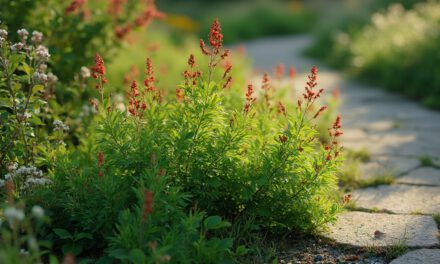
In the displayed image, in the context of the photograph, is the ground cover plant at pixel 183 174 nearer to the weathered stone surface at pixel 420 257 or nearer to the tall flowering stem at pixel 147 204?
the tall flowering stem at pixel 147 204

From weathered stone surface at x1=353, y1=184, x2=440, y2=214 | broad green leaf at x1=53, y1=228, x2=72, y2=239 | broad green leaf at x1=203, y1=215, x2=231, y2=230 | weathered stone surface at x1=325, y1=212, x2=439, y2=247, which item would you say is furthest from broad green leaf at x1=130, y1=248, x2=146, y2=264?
weathered stone surface at x1=353, y1=184, x2=440, y2=214

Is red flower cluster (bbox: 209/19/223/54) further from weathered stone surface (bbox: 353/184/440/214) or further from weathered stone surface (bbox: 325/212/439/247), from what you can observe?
weathered stone surface (bbox: 353/184/440/214)

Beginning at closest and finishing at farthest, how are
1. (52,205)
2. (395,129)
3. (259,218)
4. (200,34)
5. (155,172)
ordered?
(155,172) → (52,205) → (259,218) → (395,129) → (200,34)

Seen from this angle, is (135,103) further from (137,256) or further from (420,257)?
(420,257)

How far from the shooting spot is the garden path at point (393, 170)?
2.82 m

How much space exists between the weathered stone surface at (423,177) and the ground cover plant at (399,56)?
7.42 ft

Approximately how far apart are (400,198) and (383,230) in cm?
58

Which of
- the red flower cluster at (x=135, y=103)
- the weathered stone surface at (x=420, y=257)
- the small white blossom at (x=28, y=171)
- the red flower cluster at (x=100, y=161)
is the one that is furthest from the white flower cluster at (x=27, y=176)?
the weathered stone surface at (x=420, y=257)

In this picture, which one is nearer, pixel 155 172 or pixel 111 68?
pixel 155 172

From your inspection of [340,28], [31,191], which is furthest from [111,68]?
[340,28]

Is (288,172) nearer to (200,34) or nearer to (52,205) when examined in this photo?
→ (52,205)

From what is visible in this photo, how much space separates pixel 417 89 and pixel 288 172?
4.41m

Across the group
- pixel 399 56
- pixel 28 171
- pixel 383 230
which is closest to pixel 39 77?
pixel 28 171

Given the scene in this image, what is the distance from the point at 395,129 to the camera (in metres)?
5.13
